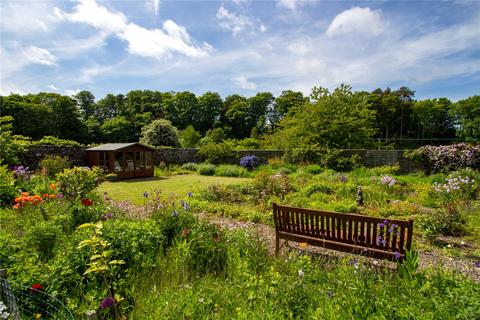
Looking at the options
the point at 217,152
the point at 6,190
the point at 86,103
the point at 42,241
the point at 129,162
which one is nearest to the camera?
the point at 42,241

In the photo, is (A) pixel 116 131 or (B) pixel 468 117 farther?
(B) pixel 468 117

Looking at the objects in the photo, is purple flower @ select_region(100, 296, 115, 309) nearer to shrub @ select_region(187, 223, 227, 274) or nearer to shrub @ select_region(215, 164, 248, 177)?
shrub @ select_region(187, 223, 227, 274)

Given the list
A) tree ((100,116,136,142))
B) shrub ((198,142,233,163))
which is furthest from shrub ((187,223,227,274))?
tree ((100,116,136,142))

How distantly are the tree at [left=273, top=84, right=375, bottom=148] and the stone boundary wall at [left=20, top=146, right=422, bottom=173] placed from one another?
1933 mm

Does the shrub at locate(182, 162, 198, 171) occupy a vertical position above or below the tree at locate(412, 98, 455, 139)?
below

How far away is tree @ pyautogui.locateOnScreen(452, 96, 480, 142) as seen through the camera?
37.1 m

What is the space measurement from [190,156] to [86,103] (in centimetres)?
4340

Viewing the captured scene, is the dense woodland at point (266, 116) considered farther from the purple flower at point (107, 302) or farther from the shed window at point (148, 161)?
the purple flower at point (107, 302)

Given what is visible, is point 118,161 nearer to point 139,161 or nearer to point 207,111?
point 139,161

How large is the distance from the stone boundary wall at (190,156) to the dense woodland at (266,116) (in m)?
2.42

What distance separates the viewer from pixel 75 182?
5031 mm

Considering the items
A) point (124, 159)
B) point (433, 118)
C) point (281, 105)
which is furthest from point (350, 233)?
point (433, 118)

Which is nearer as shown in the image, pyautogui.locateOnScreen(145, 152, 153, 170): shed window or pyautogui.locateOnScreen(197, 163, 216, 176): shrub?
pyautogui.locateOnScreen(145, 152, 153, 170): shed window

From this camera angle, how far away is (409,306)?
1.85 m
